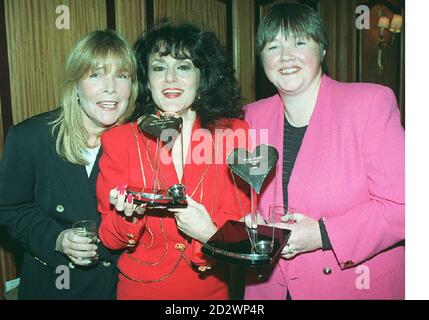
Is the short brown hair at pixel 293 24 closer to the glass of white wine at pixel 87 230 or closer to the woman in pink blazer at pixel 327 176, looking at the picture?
the woman in pink blazer at pixel 327 176

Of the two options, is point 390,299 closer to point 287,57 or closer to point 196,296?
point 196,296

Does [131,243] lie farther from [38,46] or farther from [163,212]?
[38,46]

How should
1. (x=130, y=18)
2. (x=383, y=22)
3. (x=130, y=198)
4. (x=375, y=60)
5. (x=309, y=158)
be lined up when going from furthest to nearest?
(x=375, y=60), (x=383, y=22), (x=130, y=18), (x=309, y=158), (x=130, y=198)

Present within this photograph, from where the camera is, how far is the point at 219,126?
1.17m

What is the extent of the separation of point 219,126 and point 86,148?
0.39m

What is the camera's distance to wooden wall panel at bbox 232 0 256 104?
148cm

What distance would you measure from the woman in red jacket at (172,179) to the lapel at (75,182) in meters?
0.07

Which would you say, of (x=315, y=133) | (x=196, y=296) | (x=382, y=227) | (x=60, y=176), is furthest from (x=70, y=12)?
(x=382, y=227)

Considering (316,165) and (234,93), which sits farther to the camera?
(234,93)

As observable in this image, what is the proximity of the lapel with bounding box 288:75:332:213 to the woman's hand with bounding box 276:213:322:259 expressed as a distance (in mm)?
36

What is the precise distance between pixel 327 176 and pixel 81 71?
723 mm

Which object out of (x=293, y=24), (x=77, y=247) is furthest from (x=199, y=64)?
(x=77, y=247)

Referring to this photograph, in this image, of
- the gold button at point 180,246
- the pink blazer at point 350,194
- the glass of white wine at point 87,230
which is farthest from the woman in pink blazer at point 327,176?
the glass of white wine at point 87,230

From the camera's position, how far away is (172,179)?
1104mm
